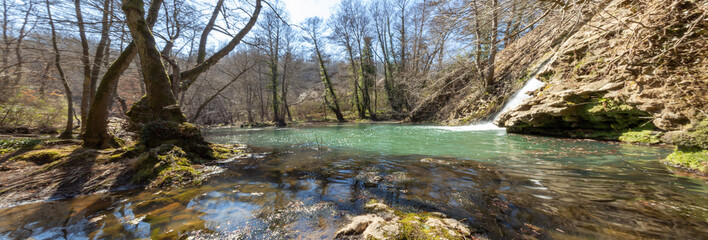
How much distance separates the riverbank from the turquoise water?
29cm

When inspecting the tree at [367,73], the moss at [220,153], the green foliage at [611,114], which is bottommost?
the moss at [220,153]

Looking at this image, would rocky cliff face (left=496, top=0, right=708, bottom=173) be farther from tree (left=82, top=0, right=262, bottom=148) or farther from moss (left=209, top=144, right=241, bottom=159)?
tree (left=82, top=0, right=262, bottom=148)

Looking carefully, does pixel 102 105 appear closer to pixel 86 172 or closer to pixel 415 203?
pixel 86 172

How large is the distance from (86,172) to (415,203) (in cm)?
453

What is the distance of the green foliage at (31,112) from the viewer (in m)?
8.43

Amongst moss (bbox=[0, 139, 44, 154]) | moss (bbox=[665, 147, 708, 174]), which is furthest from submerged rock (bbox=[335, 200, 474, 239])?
moss (bbox=[0, 139, 44, 154])

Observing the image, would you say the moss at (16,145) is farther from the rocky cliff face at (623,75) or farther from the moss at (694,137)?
the moss at (694,137)

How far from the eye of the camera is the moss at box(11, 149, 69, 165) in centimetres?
378

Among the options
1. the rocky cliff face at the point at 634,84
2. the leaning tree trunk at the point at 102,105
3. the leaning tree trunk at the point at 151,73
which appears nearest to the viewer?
the rocky cliff face at the point at 634,84

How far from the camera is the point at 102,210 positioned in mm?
2240

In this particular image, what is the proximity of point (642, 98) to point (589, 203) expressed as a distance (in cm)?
419

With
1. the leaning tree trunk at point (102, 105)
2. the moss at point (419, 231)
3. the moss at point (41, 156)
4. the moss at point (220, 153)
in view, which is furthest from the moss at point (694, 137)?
the moss at point (41, 156)

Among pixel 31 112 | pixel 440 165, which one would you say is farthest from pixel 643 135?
pixel 31 112

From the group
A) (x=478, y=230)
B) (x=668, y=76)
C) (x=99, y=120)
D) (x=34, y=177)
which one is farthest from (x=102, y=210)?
(x=668, y=76)
